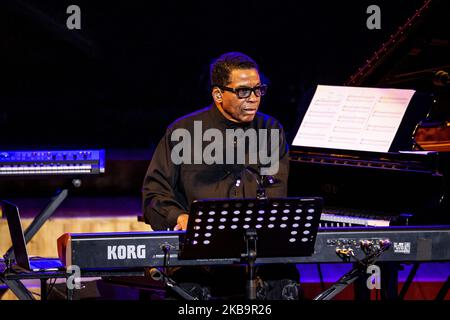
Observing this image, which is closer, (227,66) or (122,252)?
(122,252)

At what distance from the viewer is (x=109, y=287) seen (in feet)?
19.9

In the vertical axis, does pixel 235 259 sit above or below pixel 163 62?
below

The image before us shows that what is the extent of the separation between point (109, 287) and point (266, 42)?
3.52 m

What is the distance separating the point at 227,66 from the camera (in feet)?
13.4

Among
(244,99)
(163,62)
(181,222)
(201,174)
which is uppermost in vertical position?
(163,62)

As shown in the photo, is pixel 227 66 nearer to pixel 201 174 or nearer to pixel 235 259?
pixel 201 174

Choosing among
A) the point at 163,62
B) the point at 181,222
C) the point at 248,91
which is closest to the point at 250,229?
the point at 181,222

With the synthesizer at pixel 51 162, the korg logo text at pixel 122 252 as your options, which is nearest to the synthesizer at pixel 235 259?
the korg logo text at pixel 122 252

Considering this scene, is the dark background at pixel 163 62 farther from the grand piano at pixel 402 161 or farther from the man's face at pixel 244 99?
the man's face at pixel 244 99

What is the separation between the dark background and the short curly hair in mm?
4212

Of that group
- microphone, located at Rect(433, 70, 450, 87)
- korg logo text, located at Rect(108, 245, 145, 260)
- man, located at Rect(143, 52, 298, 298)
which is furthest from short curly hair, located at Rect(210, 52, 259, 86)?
microphone, located at Rect(433, 70, 450, 87)

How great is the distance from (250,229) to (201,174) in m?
0.85

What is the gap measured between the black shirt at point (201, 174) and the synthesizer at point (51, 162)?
182 centimetres

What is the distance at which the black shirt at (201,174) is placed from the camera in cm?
418
